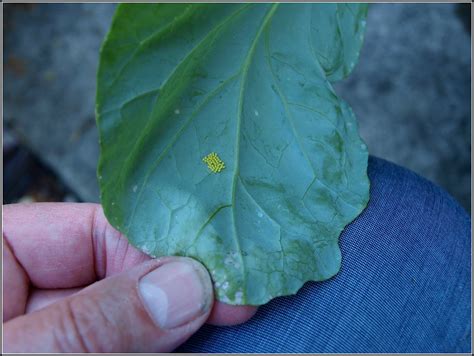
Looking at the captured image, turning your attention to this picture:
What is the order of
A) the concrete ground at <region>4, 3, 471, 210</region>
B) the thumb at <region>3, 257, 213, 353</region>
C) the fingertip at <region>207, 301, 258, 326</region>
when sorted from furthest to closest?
1. the concrete ground at <region>4, 3, 471, 210</region>
2. the fingertip at <region>207, 301, 258, 326</region>
3. the thumb at <region>3, 257, 213, 353</region>

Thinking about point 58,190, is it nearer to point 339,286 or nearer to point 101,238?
point 101,238

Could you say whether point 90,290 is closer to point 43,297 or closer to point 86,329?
point 86,329

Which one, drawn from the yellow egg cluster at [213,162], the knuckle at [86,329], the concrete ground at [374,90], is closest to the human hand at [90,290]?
the knuckle at [86,329]

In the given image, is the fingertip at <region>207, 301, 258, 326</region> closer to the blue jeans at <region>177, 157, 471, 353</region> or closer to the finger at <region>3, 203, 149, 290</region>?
the blue jeans at <region>177, 157, 471, 353</region>

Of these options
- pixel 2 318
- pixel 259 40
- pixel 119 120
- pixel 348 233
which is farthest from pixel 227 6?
pixel 2 318

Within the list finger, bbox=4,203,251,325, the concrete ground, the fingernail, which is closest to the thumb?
the fingernail

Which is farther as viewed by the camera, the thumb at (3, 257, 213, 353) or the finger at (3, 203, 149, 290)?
the finger at (3, 203, 149, 290)
